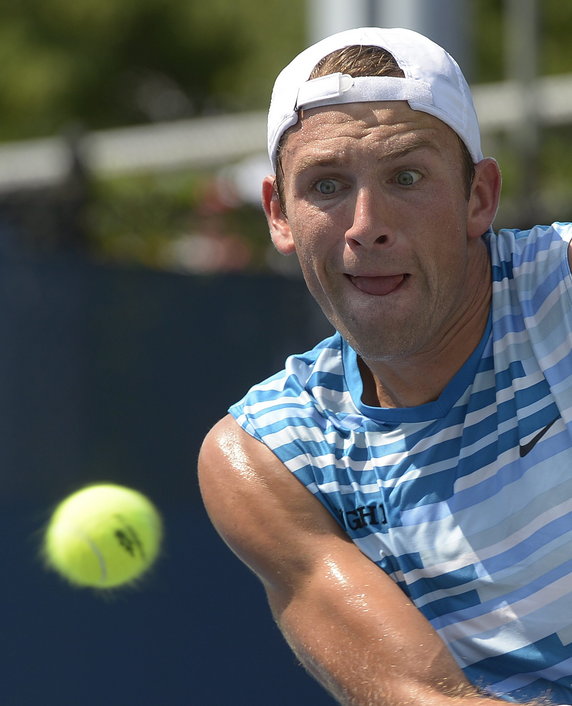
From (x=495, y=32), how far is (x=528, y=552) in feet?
46.1

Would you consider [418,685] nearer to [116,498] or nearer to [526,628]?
[526,628]

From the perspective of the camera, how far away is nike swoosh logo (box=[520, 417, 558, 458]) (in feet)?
7.75

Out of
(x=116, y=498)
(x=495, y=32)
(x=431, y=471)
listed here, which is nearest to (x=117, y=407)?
(x=116, y=498)

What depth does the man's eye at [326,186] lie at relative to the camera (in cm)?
234

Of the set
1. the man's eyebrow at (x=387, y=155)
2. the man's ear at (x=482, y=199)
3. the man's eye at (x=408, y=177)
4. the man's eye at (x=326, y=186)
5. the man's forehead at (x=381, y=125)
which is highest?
the man's forehead at (x=381, y=125)

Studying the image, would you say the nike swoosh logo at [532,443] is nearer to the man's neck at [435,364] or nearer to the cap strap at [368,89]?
the man's neck at [435,364]

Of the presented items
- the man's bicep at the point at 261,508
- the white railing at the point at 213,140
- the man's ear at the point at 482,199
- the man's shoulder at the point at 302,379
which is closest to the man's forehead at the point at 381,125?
the man's ear at the point at 482,199

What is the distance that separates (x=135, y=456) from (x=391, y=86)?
11.4 feet

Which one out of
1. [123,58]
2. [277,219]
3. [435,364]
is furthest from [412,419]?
[123,58]

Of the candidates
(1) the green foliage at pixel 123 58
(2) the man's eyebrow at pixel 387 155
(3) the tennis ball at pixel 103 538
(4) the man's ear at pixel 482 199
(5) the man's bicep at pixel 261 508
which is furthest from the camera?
(1) the green foliage at pixel 123 58

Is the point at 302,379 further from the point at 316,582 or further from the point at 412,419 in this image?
the point at 316,582

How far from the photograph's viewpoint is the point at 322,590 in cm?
249

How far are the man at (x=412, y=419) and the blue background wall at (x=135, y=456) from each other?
1.80 m

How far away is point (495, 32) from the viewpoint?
15.5m
